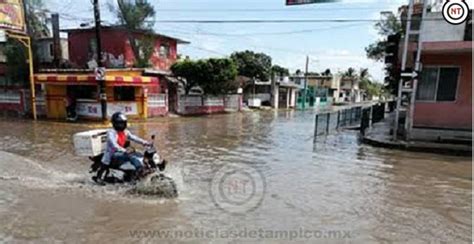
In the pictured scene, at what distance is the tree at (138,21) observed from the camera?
30.3m

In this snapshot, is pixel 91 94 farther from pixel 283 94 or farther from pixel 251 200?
pixel 283 94

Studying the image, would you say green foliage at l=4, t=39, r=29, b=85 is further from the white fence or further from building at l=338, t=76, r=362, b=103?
building at l=338, t=76, r=362, b=103

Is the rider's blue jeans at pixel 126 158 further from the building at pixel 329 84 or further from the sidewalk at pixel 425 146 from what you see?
the building at pixel 329 84

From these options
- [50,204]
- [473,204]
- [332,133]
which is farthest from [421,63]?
[50,204]

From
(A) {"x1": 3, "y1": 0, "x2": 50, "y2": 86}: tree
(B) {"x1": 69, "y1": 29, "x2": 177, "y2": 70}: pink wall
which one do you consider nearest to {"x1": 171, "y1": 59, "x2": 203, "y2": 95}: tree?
(B) {"x1": 69, "y1": 29, "x2": 177, "y2": 70}: pink wall

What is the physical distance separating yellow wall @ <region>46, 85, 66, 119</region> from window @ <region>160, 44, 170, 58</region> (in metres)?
10.2

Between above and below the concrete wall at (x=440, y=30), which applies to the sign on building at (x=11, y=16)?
above

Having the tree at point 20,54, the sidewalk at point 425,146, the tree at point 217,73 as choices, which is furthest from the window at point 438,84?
the tree at point 20,54

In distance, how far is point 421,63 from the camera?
590 inches

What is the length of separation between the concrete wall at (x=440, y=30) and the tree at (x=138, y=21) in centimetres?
1985

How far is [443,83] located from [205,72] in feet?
58.0

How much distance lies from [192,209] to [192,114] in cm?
2324

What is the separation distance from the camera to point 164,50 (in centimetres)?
3291

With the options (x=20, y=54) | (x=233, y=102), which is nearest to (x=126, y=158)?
(x=20, y=54)
